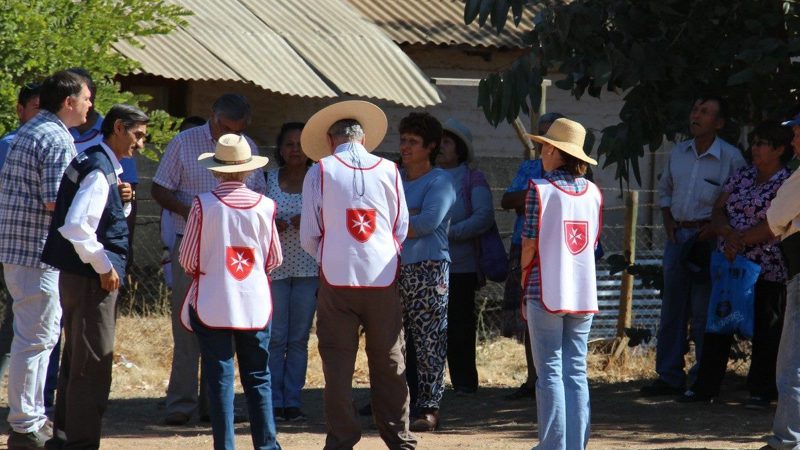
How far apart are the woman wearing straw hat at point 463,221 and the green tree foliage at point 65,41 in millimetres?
2675

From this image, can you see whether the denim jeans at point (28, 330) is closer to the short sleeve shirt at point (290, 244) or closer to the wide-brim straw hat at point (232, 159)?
the wide-brim straw hat at point (232, 159)

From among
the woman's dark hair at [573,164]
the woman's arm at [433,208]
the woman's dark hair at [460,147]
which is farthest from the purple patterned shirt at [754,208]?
the woman's dark hair at [573,164]

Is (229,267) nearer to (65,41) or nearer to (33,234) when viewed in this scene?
(33,234)

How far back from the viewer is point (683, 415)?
27.9 feet

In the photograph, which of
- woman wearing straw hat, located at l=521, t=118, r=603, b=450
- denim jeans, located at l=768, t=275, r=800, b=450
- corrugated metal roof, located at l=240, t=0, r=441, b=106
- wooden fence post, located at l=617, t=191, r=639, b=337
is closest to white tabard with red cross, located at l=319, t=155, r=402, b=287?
woman wearing straw hat, located at l=521, t=118, r=603, b=450

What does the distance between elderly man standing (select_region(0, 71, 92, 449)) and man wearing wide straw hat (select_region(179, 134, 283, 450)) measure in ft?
2.91

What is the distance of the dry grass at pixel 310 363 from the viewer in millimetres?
9977

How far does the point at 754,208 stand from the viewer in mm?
8328

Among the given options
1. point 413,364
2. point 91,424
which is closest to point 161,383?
point 413,364

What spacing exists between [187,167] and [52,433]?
1.80 metres

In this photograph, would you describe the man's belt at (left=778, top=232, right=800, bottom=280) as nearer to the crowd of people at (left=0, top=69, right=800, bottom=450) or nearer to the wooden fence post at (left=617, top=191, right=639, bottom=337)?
the crowd of people at (left=0, top=69, right=800, bottom=450)

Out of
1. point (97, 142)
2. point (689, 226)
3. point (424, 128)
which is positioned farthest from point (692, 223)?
point (97, 142)

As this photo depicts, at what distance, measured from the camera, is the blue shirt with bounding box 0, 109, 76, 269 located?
689cm

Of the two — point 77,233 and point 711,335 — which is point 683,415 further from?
point 77,233
